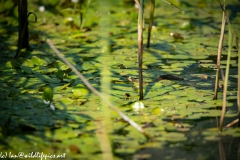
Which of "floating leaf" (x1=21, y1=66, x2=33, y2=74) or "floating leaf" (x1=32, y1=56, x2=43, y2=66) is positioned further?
"floating leaf" (x1=32, y1=56, x2=43, y2=66)

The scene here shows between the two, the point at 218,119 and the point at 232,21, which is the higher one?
the point at 232,21

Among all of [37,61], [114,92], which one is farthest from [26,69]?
[114,92]

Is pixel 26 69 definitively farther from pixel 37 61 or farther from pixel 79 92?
pixel 79 92

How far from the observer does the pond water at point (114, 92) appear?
1.69 m

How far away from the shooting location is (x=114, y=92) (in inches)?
88.1

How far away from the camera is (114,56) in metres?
2.90

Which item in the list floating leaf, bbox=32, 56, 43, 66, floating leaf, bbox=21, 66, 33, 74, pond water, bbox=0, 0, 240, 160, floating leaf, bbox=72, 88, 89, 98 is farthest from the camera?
floating leaf, bbox=32, 56, 43, 66

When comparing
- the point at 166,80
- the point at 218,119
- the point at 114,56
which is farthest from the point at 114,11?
the point at 218,119

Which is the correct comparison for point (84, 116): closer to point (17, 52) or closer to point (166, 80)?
point (166, 80)

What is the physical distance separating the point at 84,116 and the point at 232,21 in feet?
7.15

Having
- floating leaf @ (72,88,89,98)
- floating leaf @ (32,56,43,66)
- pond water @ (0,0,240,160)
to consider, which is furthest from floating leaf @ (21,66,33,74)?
floating leaf @ (72,88,89,98)

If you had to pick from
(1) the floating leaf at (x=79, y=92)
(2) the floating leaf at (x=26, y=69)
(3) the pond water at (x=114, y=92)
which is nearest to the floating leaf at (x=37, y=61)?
(3) the pond water at (x=114, y=92)

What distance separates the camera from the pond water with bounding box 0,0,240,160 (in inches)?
66.4

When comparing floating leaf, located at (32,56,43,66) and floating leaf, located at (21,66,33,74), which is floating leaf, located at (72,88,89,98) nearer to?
floating leaf, located at (21,66,33,74)
